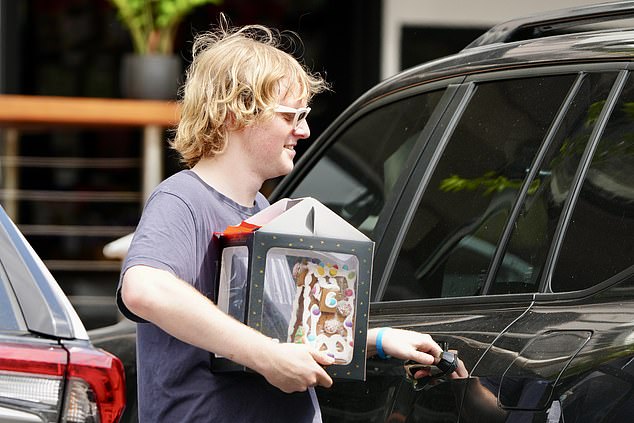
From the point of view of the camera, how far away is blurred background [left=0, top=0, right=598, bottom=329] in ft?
29.3

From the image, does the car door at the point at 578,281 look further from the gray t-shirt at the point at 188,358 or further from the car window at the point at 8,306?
the car window at the point at 8,306

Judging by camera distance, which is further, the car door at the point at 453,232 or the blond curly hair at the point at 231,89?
the car door at the point at 453,232

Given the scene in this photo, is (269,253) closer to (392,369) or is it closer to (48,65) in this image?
(392,369)

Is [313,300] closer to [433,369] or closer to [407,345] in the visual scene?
[407,345]

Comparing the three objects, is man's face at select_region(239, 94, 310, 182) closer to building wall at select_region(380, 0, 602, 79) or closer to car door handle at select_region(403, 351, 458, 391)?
car door handle at select_region(403, 351, 458, 391)

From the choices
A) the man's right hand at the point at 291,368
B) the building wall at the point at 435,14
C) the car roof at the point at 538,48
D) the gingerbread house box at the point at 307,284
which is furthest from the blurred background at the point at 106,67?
the man's right hand at the point at 291,368

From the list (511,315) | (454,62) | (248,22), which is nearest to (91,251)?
(248,22)

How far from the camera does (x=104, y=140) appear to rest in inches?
365

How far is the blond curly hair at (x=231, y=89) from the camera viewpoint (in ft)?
8.13

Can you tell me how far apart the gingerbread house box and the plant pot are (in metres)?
5.76

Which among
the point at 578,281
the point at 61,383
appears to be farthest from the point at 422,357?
the point at 61,383

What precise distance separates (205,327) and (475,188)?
1.05 metres

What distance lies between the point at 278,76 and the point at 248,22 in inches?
280

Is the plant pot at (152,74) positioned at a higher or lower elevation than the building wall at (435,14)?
lower
